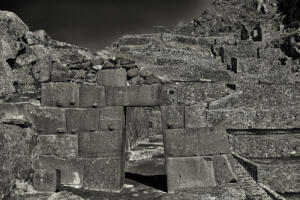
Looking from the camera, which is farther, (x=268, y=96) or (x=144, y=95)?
(x=268, y=96)

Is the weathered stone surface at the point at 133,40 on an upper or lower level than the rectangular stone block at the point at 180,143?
upper

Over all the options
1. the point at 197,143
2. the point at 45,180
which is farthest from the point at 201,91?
the point at 45,180

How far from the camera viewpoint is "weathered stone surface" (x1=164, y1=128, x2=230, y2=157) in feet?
26.5

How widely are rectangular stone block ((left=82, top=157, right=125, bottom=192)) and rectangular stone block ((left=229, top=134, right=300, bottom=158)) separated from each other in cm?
788

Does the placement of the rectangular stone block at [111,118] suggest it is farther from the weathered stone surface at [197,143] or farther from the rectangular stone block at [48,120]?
the weathered stone surface at [197,143]

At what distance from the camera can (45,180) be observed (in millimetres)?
7848

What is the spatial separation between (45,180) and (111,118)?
1.74 metres

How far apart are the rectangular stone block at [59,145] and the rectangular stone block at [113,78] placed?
1259 millimetres

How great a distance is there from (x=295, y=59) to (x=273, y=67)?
16.3 feet

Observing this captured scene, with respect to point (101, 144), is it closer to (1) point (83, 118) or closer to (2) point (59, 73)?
(1) point (83, 118)

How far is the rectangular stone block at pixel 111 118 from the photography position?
841cm

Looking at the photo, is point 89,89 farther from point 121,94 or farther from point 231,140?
point 231,140

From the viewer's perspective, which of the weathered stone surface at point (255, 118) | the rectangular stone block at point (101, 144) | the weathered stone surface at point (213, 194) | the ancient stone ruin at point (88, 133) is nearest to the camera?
the weathered stone surface at point (213, 194)

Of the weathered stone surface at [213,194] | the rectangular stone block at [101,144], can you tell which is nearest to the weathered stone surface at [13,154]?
the rectangular stone block at [101,144]
